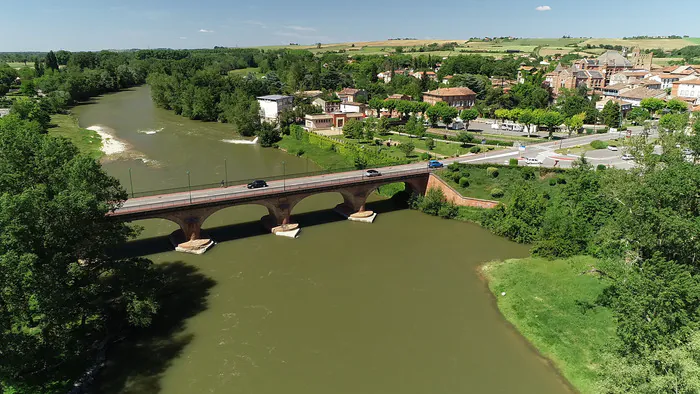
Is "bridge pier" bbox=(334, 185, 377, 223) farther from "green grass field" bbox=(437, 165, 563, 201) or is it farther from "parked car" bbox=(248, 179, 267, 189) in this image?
"green grass field" bbox=(437, 165, 563, 201)

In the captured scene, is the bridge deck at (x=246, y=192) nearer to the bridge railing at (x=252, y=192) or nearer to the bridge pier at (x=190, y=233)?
the bridge railing at (x=252, y=192)

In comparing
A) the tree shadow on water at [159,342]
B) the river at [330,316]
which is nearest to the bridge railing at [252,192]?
the river at [330,316]

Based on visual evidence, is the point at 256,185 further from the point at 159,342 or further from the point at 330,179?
the point at 159,342

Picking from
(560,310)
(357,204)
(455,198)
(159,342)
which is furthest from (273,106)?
(560,310)

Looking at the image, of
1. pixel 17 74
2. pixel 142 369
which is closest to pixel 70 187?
pixel 142 369

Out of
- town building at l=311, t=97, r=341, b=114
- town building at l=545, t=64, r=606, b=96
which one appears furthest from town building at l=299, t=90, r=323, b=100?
town building at l=545, t=64, r=606, b=96

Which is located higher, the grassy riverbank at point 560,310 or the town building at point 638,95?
the town building at point 638,95

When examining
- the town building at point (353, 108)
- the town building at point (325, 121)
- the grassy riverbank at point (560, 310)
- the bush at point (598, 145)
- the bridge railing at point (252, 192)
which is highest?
Answer: the town building at point (353, 108)
